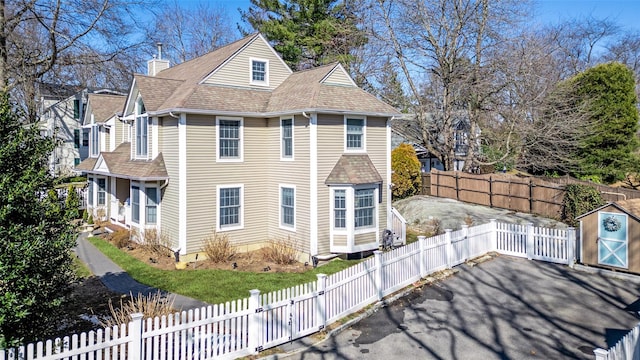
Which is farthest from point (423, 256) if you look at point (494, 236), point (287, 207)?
point (287, 207)

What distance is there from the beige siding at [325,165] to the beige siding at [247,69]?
13.6 feet

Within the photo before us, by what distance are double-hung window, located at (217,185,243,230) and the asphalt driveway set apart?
7753mm

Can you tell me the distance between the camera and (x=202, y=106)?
15141 mm

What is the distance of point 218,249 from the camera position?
48.3ft

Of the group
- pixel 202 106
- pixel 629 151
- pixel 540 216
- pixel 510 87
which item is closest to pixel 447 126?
pixel 510 87

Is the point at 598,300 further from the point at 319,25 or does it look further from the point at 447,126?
the point at 319,25

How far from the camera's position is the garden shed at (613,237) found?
11883mm

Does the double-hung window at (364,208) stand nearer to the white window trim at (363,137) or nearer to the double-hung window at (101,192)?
the white window trim at (363,137)

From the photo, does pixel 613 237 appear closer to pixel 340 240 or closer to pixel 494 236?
pixel 494 236

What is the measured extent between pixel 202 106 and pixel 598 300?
13.4 m

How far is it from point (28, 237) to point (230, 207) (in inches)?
397

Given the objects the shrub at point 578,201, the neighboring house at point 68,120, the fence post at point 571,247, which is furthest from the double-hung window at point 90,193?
the shrub at point 578,201

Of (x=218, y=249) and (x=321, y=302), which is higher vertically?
(x=218, y=249)

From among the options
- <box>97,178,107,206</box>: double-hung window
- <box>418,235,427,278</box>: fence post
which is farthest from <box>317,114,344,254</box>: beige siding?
<box>97,178,107,206</box>: double-hung window
